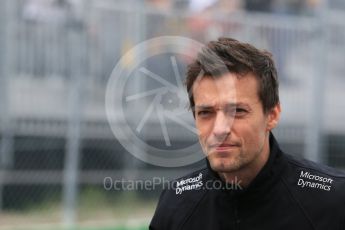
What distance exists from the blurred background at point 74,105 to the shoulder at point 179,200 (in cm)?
335

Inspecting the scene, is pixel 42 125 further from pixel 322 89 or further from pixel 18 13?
pixel 322 89

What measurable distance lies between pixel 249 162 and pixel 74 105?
440 centimetres

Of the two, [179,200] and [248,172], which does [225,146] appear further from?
[179,200]

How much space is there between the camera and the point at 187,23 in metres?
7.22

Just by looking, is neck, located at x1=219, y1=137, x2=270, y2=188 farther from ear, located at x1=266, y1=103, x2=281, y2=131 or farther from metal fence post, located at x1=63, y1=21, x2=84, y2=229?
metal fence post, located at x1=63, y1=21, x2=84, y2=229

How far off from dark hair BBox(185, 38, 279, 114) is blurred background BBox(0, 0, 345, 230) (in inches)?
139

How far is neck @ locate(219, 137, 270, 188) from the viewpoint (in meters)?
2.56

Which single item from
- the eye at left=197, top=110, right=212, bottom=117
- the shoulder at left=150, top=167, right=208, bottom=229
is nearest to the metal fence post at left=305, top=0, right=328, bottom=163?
the shoulder at left=150, top=167, right=208, bottom=229

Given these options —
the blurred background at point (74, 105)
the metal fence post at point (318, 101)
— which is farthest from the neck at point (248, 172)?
the metal fence post at point (318, 101)

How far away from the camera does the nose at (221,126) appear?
8.22 ft

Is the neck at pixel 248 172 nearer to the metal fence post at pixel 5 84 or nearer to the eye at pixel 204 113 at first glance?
the eye at pixel 204 113

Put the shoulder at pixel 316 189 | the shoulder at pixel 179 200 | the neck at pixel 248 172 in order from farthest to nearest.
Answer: the shoulder at pixel 179 200 < the neck at pixel 248 172 < the shoulder at pixel 316 189

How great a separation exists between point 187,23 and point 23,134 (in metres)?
1.97

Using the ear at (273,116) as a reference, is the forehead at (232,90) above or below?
above
